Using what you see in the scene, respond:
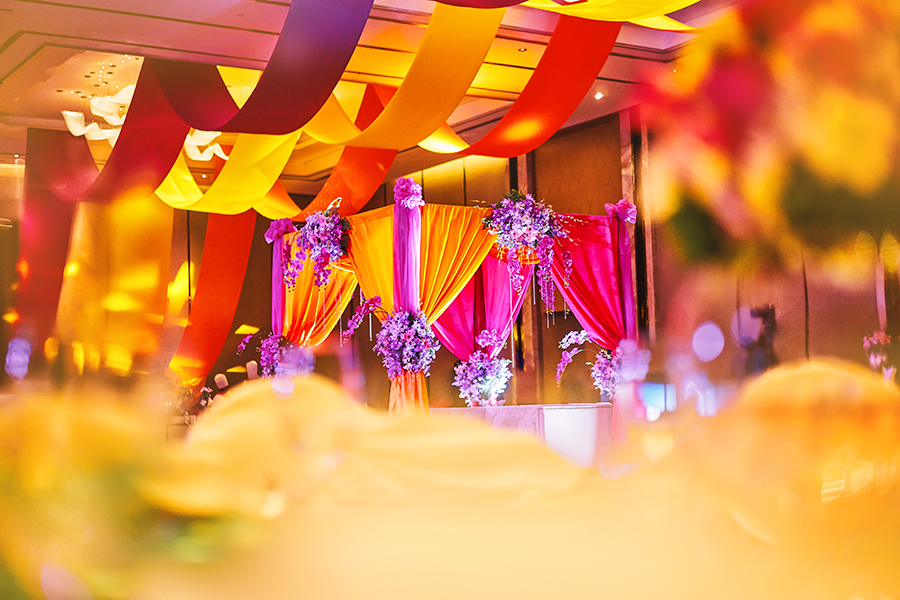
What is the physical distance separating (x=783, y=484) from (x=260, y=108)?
3.30 meters

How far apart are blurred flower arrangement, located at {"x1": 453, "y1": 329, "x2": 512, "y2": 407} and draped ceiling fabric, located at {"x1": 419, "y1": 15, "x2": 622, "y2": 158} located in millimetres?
1549

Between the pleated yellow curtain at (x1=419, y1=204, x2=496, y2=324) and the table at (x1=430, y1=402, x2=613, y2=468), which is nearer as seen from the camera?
the pleated yellow curtain at (x1=419, y1=204, x2=496, y2=324)

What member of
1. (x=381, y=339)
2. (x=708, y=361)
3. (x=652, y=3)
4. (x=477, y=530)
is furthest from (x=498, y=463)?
(x=381, y=339)

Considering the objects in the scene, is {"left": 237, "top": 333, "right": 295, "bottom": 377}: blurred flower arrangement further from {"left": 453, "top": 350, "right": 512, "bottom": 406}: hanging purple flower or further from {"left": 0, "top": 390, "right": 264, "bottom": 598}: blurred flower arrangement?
{"left": 0, "top": 390, "right": 264, "bottom": 598}: blurred flower arrangement

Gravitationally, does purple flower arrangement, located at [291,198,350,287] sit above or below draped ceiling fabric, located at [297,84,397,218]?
below

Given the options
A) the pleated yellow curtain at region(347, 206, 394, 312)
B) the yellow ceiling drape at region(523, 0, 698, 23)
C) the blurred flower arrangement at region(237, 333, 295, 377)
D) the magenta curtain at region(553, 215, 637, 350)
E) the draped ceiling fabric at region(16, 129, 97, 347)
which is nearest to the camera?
the yellow ceiling drape at region(523, 0, 698, 23)

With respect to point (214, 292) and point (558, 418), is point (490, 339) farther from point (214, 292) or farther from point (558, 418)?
point (214, 292)

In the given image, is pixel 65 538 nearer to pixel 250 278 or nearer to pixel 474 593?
pixel 474 593

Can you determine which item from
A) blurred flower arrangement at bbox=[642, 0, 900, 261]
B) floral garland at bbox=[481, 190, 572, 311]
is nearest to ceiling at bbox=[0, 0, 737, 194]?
floral garland at bbox=[481, 190, 572, 311]

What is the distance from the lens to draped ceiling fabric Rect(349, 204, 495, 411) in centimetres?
531

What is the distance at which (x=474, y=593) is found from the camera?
0.45 m

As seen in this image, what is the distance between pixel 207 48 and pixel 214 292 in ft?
8.93

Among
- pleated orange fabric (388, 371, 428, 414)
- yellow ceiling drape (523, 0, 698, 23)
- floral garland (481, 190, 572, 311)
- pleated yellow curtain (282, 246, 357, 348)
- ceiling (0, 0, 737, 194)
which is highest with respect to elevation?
ceiling (0, 0, 737, 194)

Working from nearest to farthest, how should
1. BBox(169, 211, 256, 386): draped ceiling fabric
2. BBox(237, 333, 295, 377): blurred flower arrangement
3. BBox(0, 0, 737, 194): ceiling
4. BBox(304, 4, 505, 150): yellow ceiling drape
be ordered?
BBox(304, 4, 505, 150): yellow ceiling drape → BBox(0, 0, 737, 194): ceiling → BBox(237, 333, 295, 377): blurred flower arrangement → BBox(169, 211, 256, 386): draped ceiling fabric
